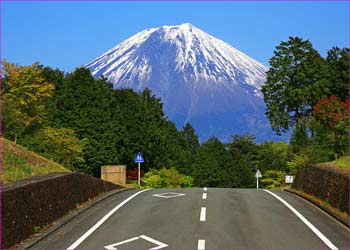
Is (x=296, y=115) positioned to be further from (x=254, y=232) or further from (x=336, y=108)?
(x=254, y=232)

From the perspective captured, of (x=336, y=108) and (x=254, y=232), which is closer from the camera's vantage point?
(x=254, y=232)

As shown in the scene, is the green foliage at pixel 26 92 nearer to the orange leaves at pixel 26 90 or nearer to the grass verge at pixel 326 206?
the orange leaves at pixel 26 90

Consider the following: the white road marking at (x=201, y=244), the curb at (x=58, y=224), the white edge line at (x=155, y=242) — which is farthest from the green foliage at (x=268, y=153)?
the white road marking at (x=201, y=244)

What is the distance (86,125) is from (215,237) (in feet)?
161

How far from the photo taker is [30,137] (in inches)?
1852

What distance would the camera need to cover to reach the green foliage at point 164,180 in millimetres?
56766

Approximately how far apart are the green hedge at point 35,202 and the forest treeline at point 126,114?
26787 mm

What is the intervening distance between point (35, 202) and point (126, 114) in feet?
202

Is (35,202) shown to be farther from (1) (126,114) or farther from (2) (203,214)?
(1) (126,114)

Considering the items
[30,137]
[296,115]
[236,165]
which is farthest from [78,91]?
[236,165]

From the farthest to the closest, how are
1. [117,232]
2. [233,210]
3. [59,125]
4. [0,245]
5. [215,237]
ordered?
1. [59,125]
2. [233,210]
3. [117,232]
4. [215,237]
5. [0,245]

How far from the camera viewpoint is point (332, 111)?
4644cm

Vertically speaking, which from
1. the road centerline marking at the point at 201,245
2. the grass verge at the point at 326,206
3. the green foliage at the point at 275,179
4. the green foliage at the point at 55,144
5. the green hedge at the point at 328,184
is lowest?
the green foliage at the point at 275,179

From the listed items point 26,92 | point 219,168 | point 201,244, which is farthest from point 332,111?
point 219,168
